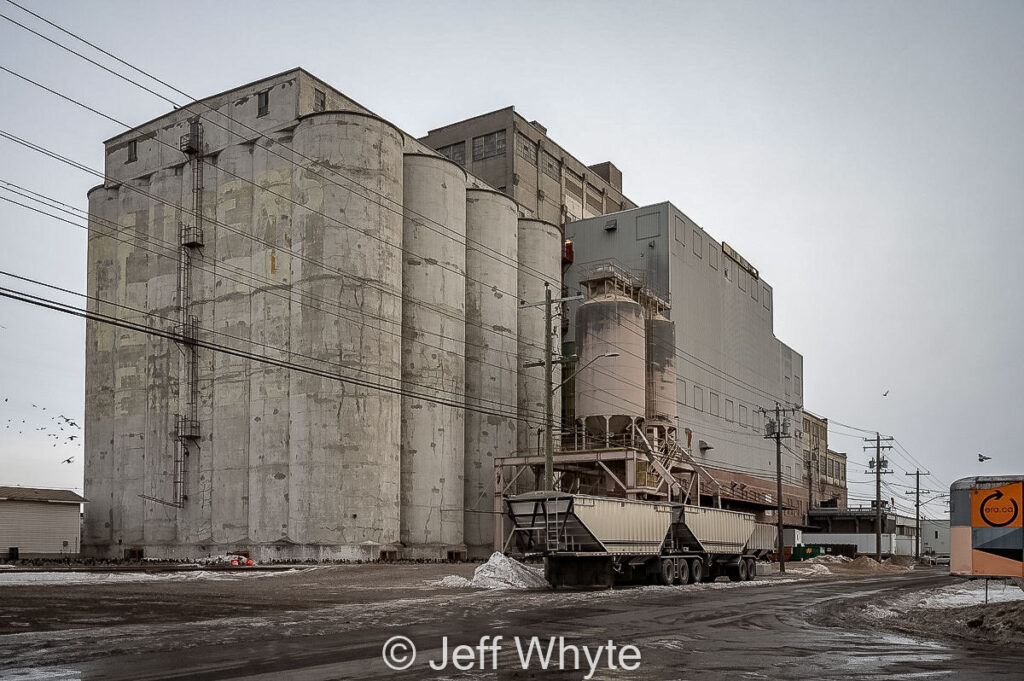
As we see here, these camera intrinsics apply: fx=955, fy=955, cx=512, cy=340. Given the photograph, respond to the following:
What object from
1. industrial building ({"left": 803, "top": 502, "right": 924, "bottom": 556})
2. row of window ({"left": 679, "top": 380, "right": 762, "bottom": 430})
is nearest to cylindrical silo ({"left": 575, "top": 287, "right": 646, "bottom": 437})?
row of window ({"left": 679, "top": 380, "right": 762, "bottom": 430})

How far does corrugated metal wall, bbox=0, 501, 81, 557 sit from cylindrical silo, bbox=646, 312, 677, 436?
1387 inches

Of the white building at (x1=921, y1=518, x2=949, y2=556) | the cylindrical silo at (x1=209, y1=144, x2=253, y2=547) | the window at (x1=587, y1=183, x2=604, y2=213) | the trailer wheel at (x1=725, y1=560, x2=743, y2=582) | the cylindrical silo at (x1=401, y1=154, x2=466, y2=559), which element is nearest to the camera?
the trailer wheel at (x1=725, y1=560, x2=743, y2=582)

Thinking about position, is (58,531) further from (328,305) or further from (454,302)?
(454,302)

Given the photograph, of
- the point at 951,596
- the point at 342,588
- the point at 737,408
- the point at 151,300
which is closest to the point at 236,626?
the point at 342,588

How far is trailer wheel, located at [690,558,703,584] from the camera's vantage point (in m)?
39.3

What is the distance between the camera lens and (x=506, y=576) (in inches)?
1369

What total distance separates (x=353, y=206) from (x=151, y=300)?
A: 669 inches

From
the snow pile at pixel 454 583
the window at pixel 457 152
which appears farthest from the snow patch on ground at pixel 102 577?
the window at pixel 457 152

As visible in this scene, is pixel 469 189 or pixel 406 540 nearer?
pixel 406 540

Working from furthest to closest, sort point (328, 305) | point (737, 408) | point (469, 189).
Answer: point (737, 408) → point (469, 189) → point (328, 305)

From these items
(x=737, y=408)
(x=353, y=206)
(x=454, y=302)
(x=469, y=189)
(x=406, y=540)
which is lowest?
(x=406, y=540)

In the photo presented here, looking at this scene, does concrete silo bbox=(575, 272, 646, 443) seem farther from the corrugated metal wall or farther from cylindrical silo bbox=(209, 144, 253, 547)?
the corrugated metal wall

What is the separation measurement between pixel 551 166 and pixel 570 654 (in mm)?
71111

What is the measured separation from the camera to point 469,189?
209 feet
